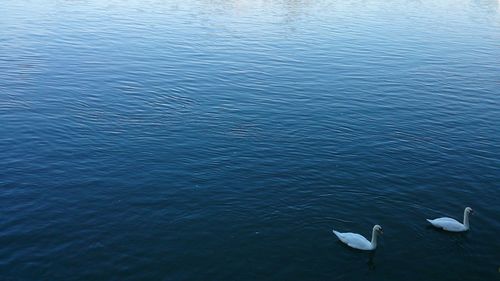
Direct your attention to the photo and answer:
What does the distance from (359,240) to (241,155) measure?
15.6 metres

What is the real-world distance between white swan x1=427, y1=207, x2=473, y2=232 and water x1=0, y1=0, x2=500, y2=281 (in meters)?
0.71

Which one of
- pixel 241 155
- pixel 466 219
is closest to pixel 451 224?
pixel 466 219

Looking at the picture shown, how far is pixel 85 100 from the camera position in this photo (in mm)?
58312

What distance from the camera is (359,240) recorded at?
33250mm

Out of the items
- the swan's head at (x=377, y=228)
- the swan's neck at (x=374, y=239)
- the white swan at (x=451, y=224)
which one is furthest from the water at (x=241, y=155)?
the swan's head at (x=377, y=228)

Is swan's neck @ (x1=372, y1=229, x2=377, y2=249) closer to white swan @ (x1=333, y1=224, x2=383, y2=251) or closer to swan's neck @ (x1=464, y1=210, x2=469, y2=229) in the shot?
white swan @ (x1=333, y1=224, x2=383, y2=251)

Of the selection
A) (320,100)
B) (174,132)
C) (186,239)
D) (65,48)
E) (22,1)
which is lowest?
(186,239)

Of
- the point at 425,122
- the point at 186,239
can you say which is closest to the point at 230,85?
the point at 425,122

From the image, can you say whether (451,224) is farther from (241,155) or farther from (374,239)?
(241,155)

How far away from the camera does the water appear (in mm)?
32688

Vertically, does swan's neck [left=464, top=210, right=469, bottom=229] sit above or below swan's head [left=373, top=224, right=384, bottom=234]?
above

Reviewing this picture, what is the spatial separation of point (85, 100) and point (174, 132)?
1369cm

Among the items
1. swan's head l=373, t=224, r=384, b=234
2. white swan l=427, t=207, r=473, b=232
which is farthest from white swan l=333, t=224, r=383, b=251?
white swan l=427, t=207, r=473, b=232

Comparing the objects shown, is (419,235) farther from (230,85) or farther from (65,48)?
(65,48)
